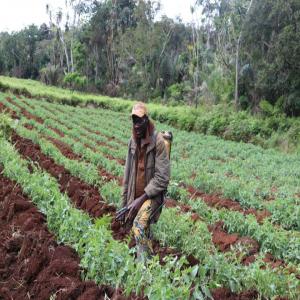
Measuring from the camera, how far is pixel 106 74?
47062 millimetres

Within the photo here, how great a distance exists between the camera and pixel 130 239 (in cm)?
424

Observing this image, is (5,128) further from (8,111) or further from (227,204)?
(8,111)

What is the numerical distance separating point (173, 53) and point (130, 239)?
131 feet

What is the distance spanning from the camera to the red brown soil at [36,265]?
360 centimetres

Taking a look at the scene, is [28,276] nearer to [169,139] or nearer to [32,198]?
[169,139]

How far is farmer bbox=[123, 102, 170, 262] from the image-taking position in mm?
4367

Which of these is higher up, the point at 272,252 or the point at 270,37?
the point at 270,37

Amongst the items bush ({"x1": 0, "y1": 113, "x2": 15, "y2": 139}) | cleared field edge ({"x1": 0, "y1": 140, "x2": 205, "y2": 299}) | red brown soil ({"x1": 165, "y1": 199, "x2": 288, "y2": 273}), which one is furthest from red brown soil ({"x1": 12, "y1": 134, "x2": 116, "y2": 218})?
bush ({"x1": 0, "y1": 113, "x2": 15, "y2": 139})

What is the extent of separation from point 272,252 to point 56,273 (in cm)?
290

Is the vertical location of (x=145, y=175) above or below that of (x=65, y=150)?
above

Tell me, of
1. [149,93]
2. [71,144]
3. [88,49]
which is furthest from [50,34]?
[71,144]

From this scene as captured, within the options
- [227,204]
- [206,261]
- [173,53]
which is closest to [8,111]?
[227,204]

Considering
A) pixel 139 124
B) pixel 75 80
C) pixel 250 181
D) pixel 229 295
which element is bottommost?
pixel 250 181

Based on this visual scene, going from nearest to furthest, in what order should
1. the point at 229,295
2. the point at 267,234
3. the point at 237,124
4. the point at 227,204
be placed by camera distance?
the point at 229,295, the point at 267,234, the point at 227,204, the point at 237,124
